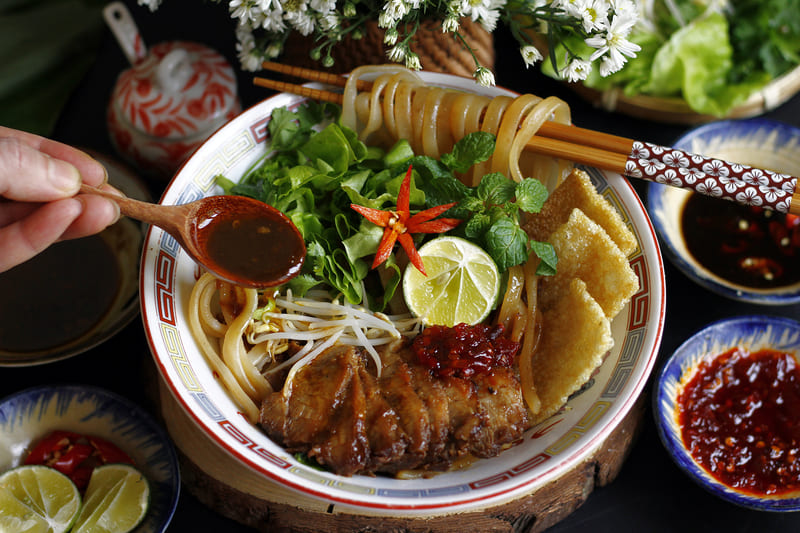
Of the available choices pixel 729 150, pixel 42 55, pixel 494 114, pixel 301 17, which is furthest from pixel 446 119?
pixel 42 55

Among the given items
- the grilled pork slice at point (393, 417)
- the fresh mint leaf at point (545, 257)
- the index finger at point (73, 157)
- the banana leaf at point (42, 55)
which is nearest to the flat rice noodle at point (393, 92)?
the fresh mint leaf at point (545, 257)

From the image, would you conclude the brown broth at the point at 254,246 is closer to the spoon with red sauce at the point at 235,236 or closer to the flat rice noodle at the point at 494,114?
the spoon with red sauce at the point at 235,236

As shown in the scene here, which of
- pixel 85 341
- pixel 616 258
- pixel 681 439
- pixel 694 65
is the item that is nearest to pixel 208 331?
pixel 85 341

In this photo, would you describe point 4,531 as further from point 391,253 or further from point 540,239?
point 540,239

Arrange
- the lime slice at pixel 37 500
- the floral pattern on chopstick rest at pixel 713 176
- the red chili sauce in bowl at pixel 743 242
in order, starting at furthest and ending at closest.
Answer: the red chili sauce in bowl at pixel 743 242, the floral pattern on chopstick rest at pixel 713 176, the lime slice at pixel 37 500

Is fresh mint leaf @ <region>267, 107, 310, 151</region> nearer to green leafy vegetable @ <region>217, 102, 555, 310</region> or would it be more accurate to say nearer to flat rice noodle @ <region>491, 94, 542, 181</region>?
green leafy vegetable @ <region>217, 102, 555, 310</region>

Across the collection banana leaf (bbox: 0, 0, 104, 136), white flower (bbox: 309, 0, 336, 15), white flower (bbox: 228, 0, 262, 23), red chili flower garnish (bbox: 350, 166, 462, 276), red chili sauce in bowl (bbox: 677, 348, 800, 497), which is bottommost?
red chili sauce in bowl (bbox: 677, 348, 800, 497)

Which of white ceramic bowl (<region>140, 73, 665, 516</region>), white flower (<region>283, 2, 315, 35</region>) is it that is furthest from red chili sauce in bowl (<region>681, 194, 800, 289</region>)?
white flower (<region>283, 2, 315, 35</region>)
